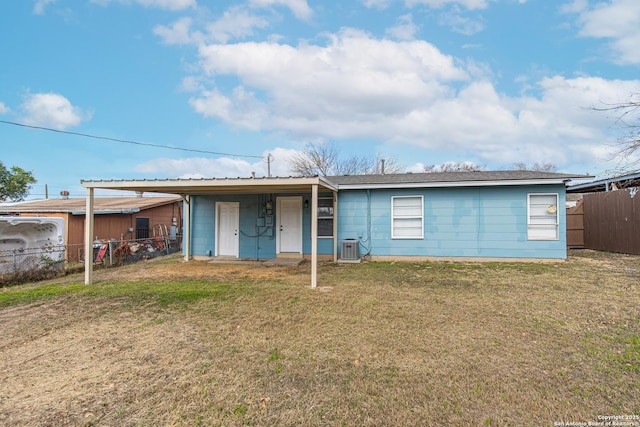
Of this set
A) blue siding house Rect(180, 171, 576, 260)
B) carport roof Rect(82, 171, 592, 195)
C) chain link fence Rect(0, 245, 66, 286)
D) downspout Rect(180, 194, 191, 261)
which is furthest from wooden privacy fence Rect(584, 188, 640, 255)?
chain link fence Rect(0, 245, 66, 286)

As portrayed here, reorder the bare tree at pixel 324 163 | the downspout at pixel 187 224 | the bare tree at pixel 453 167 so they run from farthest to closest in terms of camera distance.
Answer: the bare tree at pixel 453 167
the bare tree at pixel 324 163
the downspout at pixel 187 224

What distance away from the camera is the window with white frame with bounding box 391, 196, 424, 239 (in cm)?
1017

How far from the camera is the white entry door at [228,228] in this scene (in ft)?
37.0

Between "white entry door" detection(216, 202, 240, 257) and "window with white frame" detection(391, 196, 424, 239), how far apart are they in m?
5.15

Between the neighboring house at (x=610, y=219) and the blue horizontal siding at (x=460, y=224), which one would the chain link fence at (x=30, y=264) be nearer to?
the blue horizontal siding at (x=460, y=224)

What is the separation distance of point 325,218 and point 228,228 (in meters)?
3.37

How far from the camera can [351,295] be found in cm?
584

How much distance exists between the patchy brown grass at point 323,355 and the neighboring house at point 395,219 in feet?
11.2

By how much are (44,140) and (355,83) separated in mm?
15111

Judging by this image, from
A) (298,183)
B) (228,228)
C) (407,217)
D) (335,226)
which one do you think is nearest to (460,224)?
(407,217)

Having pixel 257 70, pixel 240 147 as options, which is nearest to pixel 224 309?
pixel 257 70

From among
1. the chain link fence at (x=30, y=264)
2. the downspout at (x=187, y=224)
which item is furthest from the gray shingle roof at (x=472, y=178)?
the chain link fence at (x=30, y=264)

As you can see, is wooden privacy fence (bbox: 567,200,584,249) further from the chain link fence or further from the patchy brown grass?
the chain link fence

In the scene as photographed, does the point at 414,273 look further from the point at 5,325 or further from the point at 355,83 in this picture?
the point at 355,83
